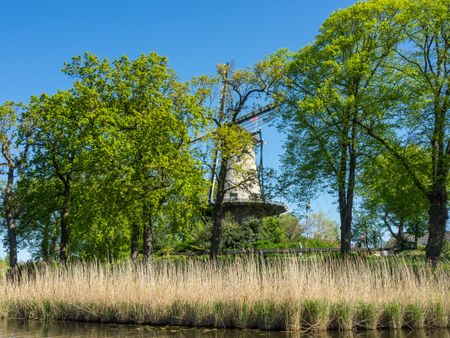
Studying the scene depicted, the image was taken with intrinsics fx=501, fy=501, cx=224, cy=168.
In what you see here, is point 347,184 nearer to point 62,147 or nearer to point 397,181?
point 397,181

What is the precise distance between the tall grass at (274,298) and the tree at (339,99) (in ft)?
29.4

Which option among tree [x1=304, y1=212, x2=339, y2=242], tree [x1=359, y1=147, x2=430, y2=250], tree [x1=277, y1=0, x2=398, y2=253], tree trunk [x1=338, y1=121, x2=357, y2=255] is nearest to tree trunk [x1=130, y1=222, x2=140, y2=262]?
tree [x1=277, y1=0, x2=398, y2=253]

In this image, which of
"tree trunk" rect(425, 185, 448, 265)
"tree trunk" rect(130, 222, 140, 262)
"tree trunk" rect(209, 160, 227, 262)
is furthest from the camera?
"tree trunk" rect(209, 160, 227, 262)

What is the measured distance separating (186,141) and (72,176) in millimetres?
7155

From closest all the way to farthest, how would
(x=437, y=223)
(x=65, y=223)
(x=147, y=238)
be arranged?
1. (x=437, y=223)
2. (x=147, y=238)
3. (x=65, y=223)

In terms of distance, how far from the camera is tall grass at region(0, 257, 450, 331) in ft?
37.4

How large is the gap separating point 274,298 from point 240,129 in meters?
12.6

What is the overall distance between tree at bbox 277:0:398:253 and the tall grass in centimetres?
895

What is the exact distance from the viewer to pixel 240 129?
76.2ft

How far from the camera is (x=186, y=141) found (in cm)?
2153

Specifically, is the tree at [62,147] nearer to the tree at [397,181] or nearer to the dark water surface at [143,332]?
the dark water surface at [143,332]

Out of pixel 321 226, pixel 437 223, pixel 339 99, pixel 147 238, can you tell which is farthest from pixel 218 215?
pixel 321 226

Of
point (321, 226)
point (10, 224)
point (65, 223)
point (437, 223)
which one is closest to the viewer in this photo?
point (437, 223)

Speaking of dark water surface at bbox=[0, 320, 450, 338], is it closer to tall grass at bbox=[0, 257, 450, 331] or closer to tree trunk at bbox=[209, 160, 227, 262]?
tall grass at bbox=[0, 257, 450, 331]
